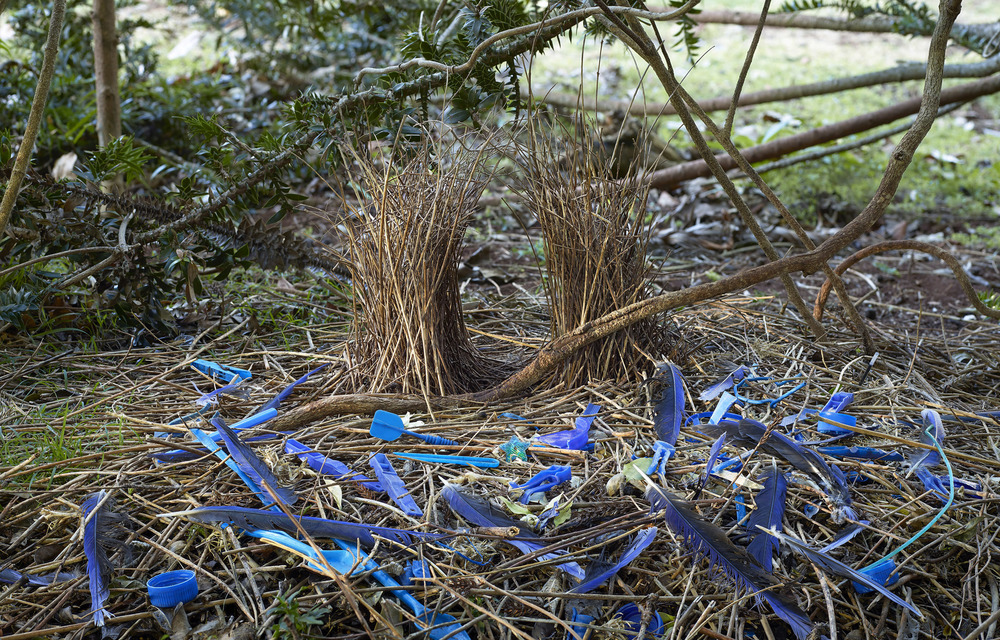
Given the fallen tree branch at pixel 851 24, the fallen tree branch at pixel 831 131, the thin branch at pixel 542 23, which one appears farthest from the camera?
the fallen tree branch at pixel 831 131

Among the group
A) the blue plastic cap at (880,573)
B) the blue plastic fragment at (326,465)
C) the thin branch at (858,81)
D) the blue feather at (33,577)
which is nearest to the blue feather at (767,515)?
the blue plastic cap at (880,573)

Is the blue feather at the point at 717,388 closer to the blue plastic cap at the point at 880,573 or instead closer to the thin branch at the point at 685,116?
the thin branch at the point at 685,116

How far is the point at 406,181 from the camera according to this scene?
198cm

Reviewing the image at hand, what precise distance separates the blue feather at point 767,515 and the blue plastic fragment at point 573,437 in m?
0.41

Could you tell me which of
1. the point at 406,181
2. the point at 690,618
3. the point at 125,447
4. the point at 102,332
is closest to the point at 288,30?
the point at 102,332

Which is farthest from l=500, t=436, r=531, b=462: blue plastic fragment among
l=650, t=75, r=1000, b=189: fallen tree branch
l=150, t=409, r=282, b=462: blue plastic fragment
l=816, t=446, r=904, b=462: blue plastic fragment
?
l=650, t=75, r=1000, b=189: fallen tree branch

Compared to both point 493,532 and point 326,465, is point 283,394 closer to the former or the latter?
point 326,465

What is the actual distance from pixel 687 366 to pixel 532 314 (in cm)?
76

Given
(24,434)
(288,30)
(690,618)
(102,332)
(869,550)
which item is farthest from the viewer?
(288,30)

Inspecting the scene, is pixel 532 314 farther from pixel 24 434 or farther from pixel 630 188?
pixel 24 434

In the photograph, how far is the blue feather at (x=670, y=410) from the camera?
5.44ft

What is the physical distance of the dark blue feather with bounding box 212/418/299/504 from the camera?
1466 mm

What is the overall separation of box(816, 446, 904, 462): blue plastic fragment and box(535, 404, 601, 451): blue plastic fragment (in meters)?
0.54

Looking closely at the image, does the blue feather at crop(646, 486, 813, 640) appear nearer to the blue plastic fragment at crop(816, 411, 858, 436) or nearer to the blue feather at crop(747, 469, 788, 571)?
the blue feather at crop(747, 469, 788, 571)
